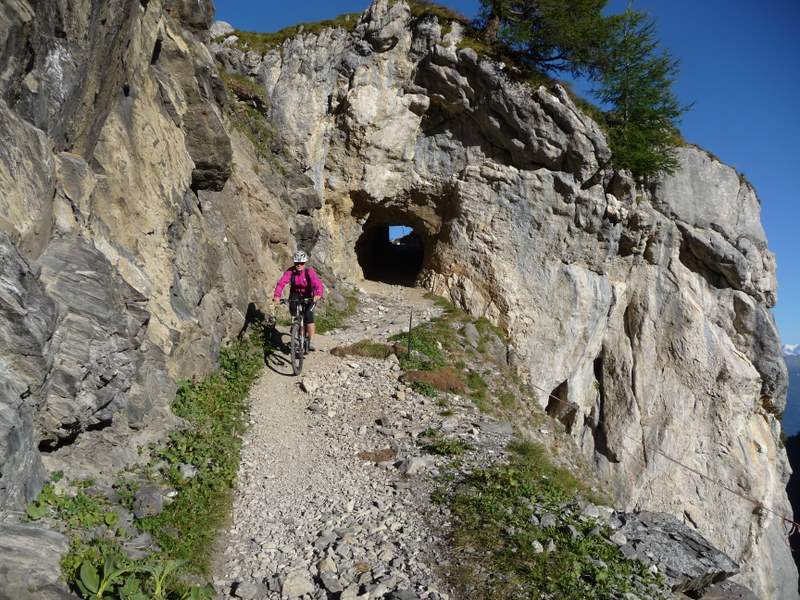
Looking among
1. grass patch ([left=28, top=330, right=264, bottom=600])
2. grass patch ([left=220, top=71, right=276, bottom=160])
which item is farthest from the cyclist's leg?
grass patch ([left=220, top=71, right=276, bottom=160])

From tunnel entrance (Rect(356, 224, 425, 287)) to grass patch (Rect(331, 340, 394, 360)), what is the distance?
9187 millimetres

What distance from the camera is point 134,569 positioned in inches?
170

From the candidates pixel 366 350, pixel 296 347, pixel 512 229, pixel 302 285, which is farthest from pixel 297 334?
pixel 512 229

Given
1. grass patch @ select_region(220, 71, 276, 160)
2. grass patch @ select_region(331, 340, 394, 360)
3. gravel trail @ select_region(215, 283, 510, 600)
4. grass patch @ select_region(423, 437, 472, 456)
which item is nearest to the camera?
gravel trail @ select_region(215, 283, 510, 600)

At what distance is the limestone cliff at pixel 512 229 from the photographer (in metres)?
11.0

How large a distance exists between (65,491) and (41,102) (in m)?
4.37

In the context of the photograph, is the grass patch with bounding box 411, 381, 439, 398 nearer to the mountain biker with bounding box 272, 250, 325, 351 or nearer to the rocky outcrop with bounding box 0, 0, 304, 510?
the mountain biker with bounding box 272, 250, 325, 351

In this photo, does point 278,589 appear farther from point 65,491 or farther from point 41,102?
point 41,102

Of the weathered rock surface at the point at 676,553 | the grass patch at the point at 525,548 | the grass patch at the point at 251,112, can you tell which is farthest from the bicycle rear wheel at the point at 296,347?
the weathered rock surface at the point at 676,553

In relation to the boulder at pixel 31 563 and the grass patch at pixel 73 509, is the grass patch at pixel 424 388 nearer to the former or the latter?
the grass patch at pixel 73 509

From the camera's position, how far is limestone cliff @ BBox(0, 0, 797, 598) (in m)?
→ 11.0

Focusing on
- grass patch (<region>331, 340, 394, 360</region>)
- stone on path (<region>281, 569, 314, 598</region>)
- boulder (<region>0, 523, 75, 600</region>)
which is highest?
grass patch (<region>331, 340, 394, 360</region>)

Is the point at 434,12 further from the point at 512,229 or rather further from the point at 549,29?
the point at 512,229

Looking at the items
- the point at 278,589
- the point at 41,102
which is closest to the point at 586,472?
the point at 278,589
